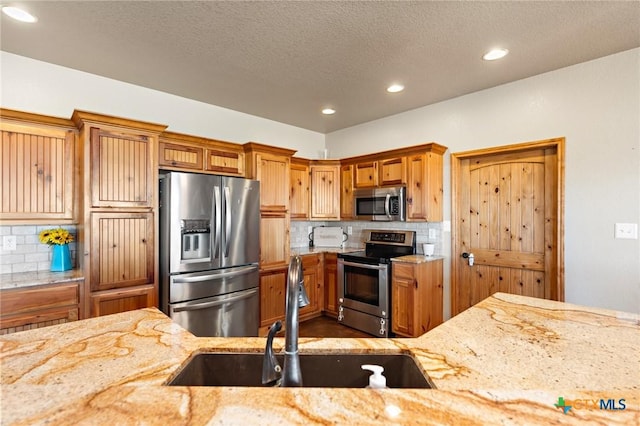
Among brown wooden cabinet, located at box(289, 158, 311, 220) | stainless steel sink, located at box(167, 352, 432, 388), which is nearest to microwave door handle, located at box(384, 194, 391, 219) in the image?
brown wooden cabinet, located at box(289, 158, 311, 220)

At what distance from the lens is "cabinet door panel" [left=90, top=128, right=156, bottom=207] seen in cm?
240

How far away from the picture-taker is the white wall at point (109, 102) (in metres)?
2.51

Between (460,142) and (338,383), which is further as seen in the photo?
(460,142)

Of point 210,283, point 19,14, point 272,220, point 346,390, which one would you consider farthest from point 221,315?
point 19,14

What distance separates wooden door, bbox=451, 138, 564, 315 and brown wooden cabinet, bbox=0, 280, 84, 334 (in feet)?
11.7

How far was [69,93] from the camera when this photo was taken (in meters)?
2.73

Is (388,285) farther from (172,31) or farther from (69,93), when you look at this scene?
(69,93)

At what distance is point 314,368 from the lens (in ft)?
3.47

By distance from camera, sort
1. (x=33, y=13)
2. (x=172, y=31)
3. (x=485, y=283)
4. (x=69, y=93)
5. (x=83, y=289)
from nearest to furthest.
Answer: (x=33, y=13) → (x=172, y=31) → (x=83, y=289) → (x=69, y=93) → (x=485, y=283)

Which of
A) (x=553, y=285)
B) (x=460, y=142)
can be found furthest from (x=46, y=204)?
(x=553, y=285)

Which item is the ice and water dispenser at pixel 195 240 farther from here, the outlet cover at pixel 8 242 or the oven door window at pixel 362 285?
the oven door window at pixel 362 285

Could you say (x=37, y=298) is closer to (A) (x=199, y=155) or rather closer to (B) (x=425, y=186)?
(A) (x=199, y=155)

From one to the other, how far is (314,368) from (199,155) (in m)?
2.70

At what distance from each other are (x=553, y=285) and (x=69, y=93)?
4738mm
